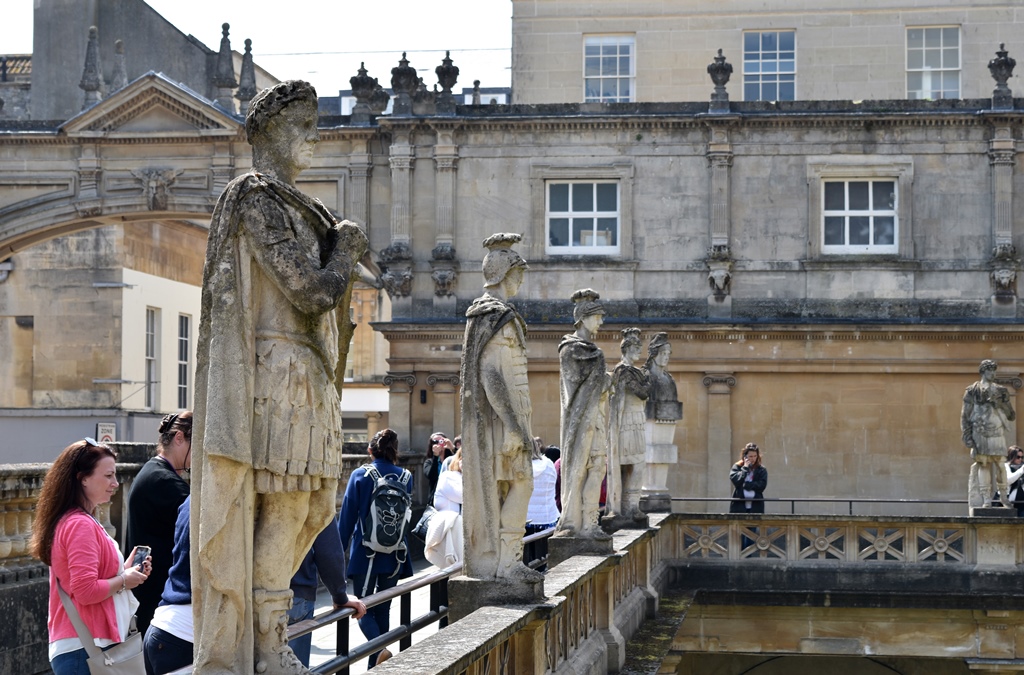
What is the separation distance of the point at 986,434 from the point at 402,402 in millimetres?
10541

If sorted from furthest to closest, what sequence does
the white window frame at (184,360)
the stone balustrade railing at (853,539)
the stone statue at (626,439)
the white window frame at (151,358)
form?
the white window frame at (184,360), the white window frame at (151,358), the stone balustrade railing at (853,539), the stone statue at (626,439)

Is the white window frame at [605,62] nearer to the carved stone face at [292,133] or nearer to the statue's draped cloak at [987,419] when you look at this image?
the statue's draped cloak at [987,419]

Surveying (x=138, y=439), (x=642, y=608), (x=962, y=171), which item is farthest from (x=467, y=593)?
(x=138, y=439)

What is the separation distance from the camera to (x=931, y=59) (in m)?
31.1

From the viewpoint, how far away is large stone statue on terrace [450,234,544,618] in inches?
317

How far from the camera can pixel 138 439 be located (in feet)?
115

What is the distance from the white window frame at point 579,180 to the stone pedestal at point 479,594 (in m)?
19.0

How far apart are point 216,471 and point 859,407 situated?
22.8 metres

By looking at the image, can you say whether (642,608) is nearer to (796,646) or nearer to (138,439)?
(796,646)

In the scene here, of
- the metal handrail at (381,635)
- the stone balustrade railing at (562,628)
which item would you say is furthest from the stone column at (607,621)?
the metal handrail at (381,635)

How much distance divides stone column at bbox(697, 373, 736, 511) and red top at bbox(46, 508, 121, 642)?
20890mm

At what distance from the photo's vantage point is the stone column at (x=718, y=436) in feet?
86.2

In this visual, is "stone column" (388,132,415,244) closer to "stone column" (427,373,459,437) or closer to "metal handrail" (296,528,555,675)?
"stone column" (427,373,459,437)

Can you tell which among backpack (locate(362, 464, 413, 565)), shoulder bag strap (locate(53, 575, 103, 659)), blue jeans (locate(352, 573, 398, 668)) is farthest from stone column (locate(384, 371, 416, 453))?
shoulder bag strap (locate(53, 575, 103, 659))
